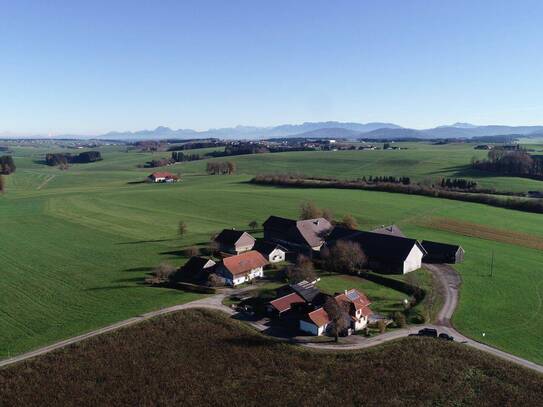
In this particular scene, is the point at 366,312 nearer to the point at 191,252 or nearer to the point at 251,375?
the point at 251,375

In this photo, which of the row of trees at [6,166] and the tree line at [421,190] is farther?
the row of trees at [6,166]

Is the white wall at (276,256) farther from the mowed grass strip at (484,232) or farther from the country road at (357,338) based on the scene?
the mowed grass strip at (484,232)

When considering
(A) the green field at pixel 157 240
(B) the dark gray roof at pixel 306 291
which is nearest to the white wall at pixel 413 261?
(A) the green field at pixel 157 240

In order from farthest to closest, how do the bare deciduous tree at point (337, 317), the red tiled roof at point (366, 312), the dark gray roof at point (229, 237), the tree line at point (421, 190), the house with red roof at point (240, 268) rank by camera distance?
the tree line at point (421, 190) → the dark gray roof at point (229, 237) → the house with red roof at point (240, 268) → the red tiled roof at point (366, 312) → the bare deciduous tree at point (337, 317)

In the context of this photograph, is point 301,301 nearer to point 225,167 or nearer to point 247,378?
point 247,378

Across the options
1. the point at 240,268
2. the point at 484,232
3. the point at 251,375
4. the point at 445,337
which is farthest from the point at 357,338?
the point at 484,232

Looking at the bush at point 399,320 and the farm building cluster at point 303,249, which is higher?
the farm building cluster at point 303,249

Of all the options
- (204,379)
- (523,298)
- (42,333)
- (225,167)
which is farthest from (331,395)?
(225,167)

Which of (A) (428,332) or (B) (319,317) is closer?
(A) (428,332)
